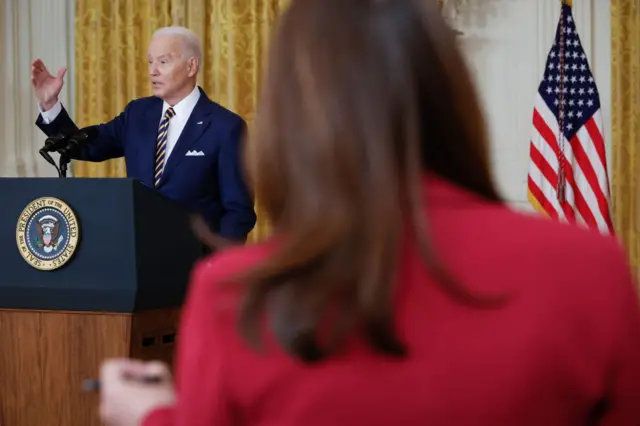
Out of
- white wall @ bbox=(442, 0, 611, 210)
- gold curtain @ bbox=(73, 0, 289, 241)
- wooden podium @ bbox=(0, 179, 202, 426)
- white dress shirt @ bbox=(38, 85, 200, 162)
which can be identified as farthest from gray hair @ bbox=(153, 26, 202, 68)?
white wall @ bbox=(442, 0, 611, 210)

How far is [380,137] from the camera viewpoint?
3.06 ft

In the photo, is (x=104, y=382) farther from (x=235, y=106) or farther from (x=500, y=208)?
(x=235, y=106)

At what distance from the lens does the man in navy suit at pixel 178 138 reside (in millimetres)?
3984

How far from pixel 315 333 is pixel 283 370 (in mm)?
51

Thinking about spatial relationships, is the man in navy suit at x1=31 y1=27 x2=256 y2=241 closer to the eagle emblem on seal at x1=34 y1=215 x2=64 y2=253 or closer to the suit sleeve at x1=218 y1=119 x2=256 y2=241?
the suit sleeve at x1=218 y1=119 x2=256 y2=241

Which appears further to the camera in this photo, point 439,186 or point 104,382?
point 104,382

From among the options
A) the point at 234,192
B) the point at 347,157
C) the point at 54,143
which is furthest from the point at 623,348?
the point at 234,192

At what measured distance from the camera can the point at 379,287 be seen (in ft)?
2.95

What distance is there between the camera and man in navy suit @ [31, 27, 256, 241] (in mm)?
3984

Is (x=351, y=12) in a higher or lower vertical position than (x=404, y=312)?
higher

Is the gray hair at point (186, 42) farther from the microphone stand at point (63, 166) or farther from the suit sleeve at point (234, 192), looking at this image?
the microphone stand at point (63, 166)

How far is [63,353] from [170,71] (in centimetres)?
165

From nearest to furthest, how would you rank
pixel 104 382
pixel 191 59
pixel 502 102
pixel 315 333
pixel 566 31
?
1. pixel 315 333
2. pixel 104 382
3. pixel 191 59
4. pixel 566 31
5. pixel 502 102

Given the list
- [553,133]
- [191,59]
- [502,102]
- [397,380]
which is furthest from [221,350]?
[502,102]
